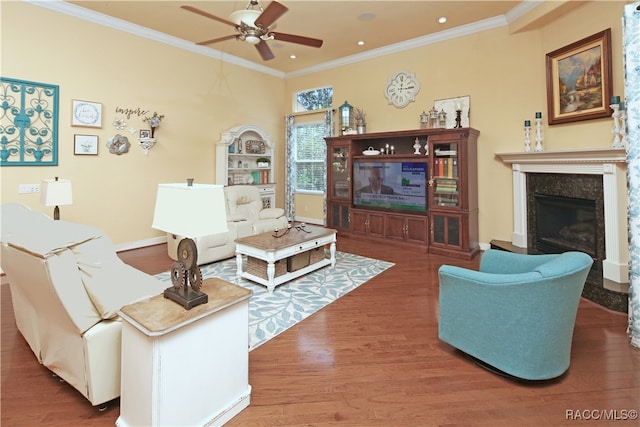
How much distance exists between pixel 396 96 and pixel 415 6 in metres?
1.64

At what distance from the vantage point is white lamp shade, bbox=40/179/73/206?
3.31m

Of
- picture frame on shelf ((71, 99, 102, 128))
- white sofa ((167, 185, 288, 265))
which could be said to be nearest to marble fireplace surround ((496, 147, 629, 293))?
white sofa ((167, 185, 288, 265))

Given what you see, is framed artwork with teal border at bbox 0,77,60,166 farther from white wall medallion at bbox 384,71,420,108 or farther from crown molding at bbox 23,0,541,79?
white wall medallion at bbox 384,71,420,108

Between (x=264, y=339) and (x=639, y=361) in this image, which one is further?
A: (x=264, y=339)

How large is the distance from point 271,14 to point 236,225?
278cm

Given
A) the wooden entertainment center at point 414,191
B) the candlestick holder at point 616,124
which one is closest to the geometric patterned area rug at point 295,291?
the wooden entertainment center at point 414,191

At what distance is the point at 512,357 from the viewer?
1915 mm

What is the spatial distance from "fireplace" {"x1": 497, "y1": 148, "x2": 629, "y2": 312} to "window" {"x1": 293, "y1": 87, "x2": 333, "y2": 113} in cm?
384

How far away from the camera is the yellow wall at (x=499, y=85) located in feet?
12.3

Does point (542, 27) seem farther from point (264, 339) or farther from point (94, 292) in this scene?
point (94, 292)

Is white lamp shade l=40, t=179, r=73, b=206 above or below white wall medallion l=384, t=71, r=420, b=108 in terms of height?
below

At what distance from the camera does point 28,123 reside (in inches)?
160

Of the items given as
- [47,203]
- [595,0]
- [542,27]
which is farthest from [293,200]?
[595,0]

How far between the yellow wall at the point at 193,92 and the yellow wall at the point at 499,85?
0.01 metres
